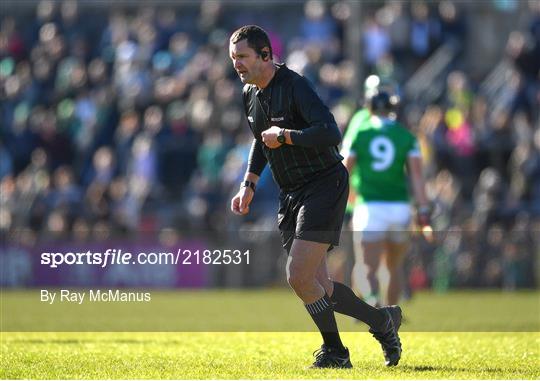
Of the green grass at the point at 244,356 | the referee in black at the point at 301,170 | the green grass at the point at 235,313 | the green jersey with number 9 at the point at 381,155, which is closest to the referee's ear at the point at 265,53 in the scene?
the referee in black at the point at 301,170

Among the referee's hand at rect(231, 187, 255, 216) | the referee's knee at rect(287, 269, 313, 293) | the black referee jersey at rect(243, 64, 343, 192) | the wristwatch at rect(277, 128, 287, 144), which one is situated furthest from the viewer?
the referee's hand at rect(231, 187, 255, 216)

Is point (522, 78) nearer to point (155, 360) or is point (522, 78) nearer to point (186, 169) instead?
point (186, 169)

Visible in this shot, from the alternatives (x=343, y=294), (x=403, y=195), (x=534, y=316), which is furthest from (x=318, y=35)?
(x=343, y=294)

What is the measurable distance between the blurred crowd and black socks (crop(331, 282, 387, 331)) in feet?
38.8

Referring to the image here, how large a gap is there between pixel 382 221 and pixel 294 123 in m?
4.13

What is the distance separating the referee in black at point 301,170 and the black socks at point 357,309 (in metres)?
0.16

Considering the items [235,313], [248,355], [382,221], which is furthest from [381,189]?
[235,313]

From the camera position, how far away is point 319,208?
28.5 ft

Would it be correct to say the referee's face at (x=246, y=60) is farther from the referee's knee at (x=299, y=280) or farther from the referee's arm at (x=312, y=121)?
the referee's knee at (x=299, y=280)

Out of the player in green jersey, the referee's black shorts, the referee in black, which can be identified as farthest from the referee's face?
the player in green jersey

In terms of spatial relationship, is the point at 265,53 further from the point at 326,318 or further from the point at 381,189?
the point at 381,189

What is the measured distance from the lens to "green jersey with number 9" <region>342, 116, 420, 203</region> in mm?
12664

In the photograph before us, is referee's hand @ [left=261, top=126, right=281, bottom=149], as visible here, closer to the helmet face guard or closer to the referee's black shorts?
the referee's black shorts

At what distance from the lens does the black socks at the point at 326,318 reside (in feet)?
28.9
